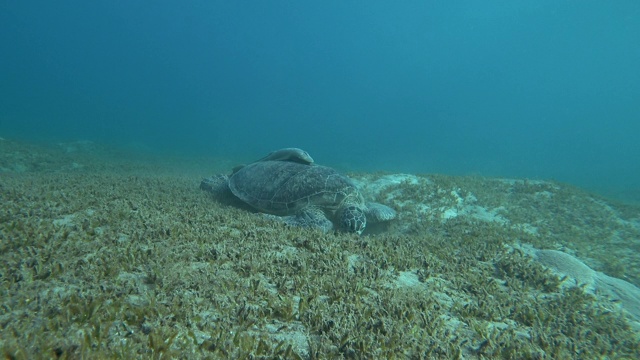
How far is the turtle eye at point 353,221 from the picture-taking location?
6.82 meters

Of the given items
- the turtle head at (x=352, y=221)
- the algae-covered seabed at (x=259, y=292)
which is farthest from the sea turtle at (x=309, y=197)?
the algae-covered seabed at (x=259, y=292)

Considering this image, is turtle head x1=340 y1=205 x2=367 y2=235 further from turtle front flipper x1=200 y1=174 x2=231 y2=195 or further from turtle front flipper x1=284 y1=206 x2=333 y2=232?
turtle front flipper x1=200 y1=174 x2=231 y2=195

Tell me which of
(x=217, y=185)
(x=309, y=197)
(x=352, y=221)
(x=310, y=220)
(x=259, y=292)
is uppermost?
(x=217, y=185)

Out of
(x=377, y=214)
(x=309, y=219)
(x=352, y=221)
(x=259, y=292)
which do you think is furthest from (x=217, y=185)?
(x=259, y=292)

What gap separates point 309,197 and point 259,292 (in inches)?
163

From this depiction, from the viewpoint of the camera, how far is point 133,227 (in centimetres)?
482

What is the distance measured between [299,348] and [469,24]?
743ft

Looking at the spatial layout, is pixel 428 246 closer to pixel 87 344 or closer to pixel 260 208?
pixel 260 208

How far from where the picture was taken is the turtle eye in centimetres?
682

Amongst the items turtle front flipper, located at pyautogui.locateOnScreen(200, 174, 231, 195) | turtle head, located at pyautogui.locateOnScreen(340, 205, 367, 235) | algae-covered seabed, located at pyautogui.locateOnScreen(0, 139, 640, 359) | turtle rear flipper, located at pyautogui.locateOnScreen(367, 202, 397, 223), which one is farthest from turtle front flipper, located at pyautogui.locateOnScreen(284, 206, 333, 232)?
turtle front flipper, located at pyautogui.locateOnScreen(200, 174, 231, 195)

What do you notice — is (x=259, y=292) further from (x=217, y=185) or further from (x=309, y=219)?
(x=217, y=185)

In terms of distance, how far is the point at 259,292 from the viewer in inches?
133

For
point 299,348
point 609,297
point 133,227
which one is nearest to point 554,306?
point 609,297

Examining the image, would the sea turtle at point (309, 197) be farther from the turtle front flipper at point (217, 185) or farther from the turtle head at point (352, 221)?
the turtle front flipper at point (217, 185)
